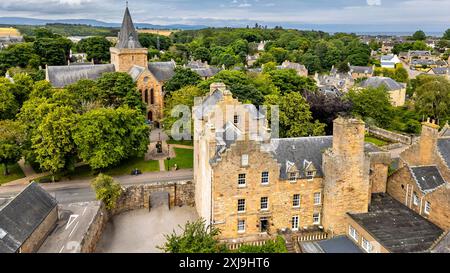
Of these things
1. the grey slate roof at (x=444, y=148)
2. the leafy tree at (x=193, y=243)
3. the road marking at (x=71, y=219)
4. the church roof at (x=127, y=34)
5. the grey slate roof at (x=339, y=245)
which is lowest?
the road marking at (x=71, y=219)

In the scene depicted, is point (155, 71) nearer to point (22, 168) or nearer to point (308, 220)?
point (22, 168)

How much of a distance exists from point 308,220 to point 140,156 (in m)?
24.6

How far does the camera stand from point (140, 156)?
4753cm

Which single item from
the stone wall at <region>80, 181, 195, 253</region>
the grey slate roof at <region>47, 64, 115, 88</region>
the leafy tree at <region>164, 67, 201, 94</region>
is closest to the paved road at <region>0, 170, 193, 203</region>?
the stone wall at <region>80, 181, 195, 253</region>

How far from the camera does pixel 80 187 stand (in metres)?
40.9

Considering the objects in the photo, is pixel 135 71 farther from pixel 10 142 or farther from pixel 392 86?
pixel 392 86

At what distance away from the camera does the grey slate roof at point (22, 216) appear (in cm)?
2502

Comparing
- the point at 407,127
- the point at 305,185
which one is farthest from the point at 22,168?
the point at 407,127

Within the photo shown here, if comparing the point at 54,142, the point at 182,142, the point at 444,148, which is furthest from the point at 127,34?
the point at 444,148

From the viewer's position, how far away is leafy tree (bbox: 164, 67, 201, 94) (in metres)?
65.0

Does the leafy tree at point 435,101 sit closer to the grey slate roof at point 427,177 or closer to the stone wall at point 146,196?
the grey slate roof at point 427,177

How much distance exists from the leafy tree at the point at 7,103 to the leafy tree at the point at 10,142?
9.75 m

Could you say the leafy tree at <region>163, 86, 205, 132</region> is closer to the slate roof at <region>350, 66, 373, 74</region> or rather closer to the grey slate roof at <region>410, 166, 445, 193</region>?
the grey slate roof at <region>410, 166, 445, 193</region>

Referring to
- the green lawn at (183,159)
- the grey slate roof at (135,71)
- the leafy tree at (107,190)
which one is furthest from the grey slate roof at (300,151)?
the grey slate roof at (135,71)
